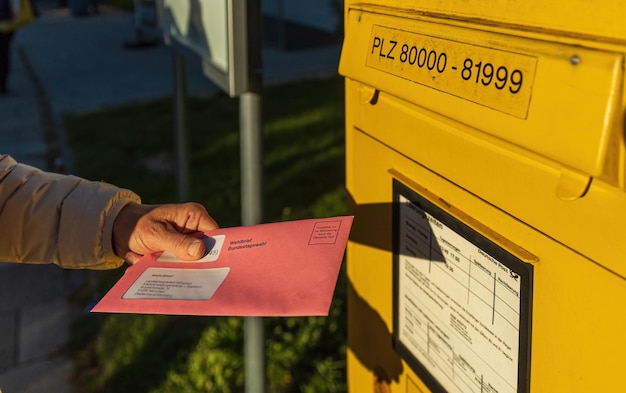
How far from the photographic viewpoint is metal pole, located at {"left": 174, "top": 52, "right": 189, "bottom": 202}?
140 inches

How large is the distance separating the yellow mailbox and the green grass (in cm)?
156

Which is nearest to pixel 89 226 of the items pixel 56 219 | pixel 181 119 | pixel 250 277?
pixel 56 219

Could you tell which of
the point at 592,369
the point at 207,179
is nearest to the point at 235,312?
the point at 592,369

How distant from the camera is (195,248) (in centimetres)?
141

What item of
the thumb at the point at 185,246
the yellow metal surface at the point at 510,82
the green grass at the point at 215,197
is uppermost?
the yellow metal surface at the point at 510,82

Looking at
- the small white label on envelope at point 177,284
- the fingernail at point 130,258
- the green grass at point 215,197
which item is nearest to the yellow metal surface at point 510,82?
the small white label on envelope at point 177,284

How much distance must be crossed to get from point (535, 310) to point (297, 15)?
10.1 meters

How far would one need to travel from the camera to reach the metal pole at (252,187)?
2301 mm

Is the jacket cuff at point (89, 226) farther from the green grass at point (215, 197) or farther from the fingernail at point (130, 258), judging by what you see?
the green grass at point (215, 197)

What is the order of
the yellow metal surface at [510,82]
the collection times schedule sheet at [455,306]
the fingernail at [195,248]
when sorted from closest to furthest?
1. the yellow metal surface at [510,82]
2. the collection times schedule sheet at [455,306]
3. the fingernail at [195,248]

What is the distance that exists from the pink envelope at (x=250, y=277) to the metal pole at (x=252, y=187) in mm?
918

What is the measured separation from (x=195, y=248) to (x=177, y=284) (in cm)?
11

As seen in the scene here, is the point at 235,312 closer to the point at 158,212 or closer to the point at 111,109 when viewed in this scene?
the point at 158,212

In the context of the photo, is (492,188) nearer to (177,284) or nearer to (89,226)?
(177,284)
